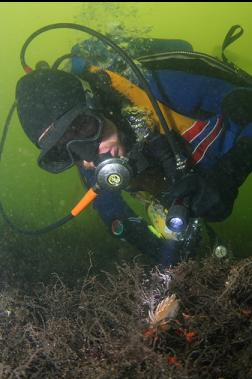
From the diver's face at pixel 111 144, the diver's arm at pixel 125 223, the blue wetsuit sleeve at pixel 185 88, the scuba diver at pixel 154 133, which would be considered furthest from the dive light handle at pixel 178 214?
the blue wetsuit sleeve at pixel 185 88

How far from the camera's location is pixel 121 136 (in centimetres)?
321

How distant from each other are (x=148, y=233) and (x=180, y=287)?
42.6 inches

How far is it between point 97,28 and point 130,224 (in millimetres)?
3499

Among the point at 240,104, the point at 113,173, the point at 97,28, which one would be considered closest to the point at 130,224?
the point at 113,173

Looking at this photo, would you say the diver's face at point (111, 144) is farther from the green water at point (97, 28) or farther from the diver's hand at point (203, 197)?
the green water at point (97, 28)

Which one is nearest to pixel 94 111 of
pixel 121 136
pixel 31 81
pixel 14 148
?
pixel 121 136

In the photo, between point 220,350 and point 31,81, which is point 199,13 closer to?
point 31,81

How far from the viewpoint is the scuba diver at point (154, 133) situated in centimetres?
296

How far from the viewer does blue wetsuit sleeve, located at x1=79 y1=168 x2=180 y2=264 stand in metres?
3.83

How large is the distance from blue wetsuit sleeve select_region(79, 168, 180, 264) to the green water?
2.14 metres

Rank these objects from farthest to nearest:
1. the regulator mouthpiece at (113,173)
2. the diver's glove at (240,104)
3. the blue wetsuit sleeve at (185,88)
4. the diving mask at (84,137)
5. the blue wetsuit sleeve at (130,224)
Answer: the blue wetsuit sleeve at (130,224)
the blue wetsuit sleeve at (185,88)
the diver's glove at (240,104)
the diving mask at (84,137)
the regulator mouthpiece at (113,173)

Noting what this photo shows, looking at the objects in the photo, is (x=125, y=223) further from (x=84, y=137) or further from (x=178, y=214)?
(x=178, y=214)

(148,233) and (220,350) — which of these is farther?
(148,233)

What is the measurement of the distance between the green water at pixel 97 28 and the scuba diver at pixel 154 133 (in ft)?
5.47
